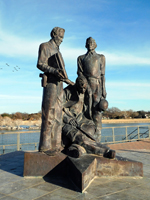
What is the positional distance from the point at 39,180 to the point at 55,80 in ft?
6.40

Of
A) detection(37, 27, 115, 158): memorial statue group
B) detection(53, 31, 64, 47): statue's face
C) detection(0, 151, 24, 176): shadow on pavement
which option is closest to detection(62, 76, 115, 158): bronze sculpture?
detection(37, 27, 115, 158): memorial statue group

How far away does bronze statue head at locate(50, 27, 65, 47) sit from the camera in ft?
16.0

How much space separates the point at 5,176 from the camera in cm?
434

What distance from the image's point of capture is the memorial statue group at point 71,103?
449cm

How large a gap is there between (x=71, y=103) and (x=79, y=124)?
0.57 metres

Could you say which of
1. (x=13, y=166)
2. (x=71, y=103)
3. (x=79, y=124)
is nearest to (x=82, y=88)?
(x=71, y=103)

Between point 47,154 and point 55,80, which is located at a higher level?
point 55,80

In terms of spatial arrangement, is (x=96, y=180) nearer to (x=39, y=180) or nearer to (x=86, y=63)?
(x=39, y=180)

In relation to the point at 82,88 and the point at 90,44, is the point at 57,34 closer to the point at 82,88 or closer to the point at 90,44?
the point at 90,44

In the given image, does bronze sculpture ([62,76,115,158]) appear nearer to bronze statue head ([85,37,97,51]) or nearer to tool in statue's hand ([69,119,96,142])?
tool in statue's hand ([69,119,96,142])

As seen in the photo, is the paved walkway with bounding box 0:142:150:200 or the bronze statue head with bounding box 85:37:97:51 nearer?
the paved walkway with bounding box 0:142:150:200

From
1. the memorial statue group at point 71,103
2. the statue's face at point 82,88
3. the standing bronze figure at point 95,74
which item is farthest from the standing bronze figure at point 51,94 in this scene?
the standing bronze figure at point 95,74

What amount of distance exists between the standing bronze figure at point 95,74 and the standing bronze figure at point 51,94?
1.01 m

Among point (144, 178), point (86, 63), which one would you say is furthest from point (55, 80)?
point (144, 178)
